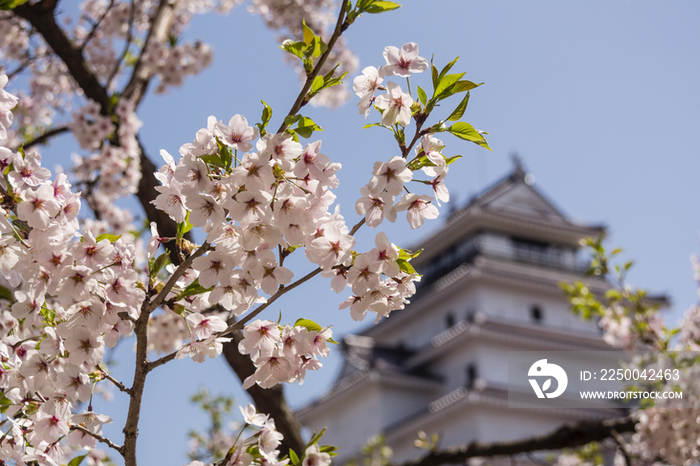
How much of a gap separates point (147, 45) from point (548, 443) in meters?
4.54

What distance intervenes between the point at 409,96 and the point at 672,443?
4.27 meters

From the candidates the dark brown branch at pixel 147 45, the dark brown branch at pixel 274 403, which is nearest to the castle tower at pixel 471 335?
the dark brown branch at pixel 147 45

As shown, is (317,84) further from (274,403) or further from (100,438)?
(274,403)

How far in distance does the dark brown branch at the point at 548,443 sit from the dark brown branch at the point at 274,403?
1.08m

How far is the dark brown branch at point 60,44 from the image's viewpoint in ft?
12.6

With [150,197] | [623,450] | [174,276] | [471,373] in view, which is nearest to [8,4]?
[174,276]

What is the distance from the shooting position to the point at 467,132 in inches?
59.9

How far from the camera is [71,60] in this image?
4.10m

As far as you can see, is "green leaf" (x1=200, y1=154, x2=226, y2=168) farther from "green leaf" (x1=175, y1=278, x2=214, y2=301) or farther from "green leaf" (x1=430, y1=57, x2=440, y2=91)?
"green leaf" (x1=430, y1=57, x2=440, y2=91)

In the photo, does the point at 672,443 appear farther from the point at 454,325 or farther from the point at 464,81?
the point at 454,325

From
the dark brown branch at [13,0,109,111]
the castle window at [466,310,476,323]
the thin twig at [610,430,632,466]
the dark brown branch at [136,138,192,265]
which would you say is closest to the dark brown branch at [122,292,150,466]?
the dark brown branch at [136,138,192,265]

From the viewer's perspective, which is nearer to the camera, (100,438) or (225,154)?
(225,154)

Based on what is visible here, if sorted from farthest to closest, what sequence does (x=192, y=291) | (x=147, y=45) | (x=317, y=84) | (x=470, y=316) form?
(x=470, y=316)
(x=147, y=45)
(x=192, y=291)
(x=317, y=84)

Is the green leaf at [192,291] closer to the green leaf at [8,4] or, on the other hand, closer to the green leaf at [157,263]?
the green leaf at [157,263]
